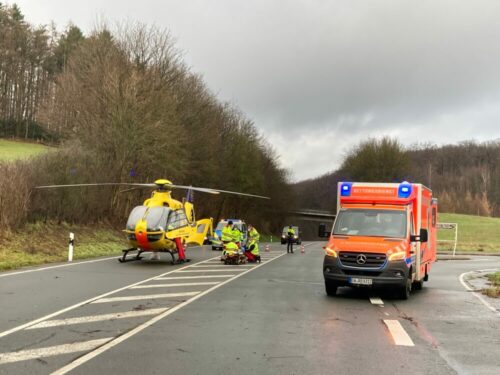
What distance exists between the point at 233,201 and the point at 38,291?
175 ft

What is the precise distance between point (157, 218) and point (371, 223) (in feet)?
29.6

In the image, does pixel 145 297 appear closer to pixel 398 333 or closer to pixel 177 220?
pixel 398 333

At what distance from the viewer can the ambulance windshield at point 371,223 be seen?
42.4 ft

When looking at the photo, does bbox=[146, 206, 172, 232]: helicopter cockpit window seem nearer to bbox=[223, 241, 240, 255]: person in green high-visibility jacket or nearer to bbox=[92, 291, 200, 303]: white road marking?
bbox=[223, 241, 240, 255]: person in green high-visibility jacket

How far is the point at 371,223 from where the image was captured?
13219 millimetres

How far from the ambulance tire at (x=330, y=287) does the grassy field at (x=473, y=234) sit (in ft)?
117

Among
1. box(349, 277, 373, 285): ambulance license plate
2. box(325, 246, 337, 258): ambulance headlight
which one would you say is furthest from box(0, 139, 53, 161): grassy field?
box(349, 277, 373, 285): ambulance license plate

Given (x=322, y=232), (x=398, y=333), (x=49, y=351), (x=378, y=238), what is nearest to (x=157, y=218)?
(x=322, y=232)

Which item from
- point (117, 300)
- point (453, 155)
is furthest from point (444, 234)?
point (453, 155)

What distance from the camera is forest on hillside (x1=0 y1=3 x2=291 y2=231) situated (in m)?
26.7

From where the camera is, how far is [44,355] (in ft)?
21.4

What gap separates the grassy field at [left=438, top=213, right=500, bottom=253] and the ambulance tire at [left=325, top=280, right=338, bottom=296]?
35702 mm

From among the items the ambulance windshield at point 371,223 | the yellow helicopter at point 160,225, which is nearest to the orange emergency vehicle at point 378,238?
the ambulance windshield at point 371,223

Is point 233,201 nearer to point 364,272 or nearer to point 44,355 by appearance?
point 364,272
